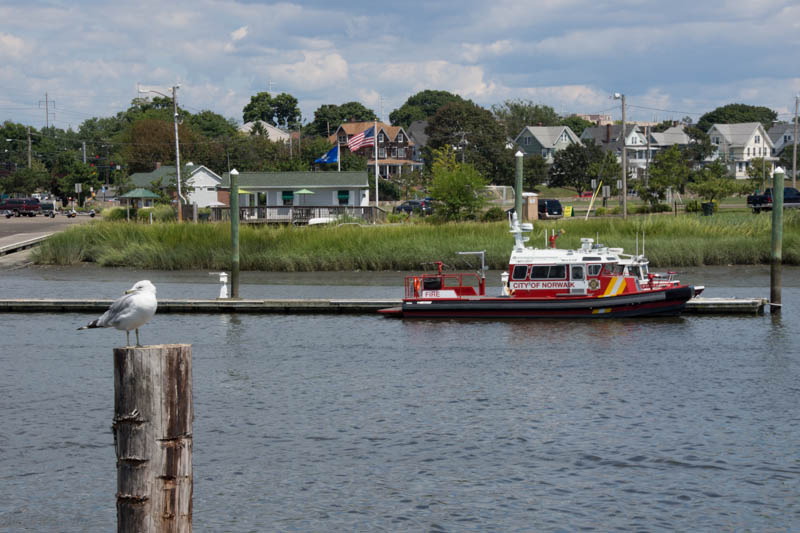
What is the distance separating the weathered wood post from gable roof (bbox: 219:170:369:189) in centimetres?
6453

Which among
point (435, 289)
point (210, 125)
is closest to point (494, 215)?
point (435, 289)

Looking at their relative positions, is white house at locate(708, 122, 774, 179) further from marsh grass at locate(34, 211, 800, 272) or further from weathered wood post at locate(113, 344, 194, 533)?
weathered wood post at locate(113, 344, 194, 533)

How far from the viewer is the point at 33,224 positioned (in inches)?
2995

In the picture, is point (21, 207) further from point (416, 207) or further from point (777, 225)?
point (777, 225)

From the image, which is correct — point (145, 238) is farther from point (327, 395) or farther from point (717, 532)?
point (717, 532)

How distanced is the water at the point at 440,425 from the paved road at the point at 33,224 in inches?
1482

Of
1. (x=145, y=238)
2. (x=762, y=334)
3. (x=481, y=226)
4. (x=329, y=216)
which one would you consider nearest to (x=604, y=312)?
(x=762, y=334)

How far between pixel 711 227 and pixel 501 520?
37.8 meters

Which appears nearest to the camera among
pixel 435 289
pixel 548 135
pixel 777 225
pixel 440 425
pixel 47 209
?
pixel 440 425

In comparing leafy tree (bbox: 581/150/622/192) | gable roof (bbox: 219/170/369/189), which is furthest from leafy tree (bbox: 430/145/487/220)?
leafy tree (bbox: 581/150/622/192)

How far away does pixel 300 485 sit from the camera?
1514 cm

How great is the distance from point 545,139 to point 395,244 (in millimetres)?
108020

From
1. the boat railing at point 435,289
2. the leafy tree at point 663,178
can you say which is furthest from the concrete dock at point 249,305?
the leafy tree at point 663,178

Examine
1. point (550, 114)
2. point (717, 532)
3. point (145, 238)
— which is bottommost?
point (717, 532)
